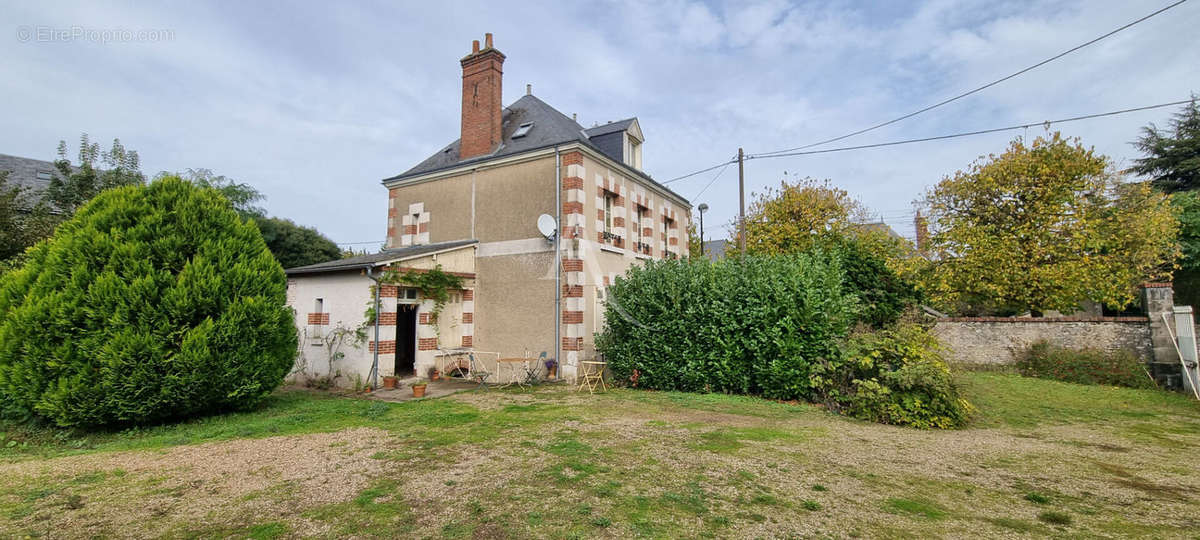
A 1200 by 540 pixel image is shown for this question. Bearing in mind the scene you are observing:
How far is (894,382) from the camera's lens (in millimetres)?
6441

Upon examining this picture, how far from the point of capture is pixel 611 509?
11.1 feet

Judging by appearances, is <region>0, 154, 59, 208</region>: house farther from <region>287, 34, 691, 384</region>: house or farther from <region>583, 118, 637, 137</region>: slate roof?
<region>583, 118, 637, 137</region>: slate roof

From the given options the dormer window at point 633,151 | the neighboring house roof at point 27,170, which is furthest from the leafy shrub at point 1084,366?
the neighboring house roof at point 27,170

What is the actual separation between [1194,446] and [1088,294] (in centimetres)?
867

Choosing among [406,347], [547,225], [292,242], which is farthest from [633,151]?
[292,242]

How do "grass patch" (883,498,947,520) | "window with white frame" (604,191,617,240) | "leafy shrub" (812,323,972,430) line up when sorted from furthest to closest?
"window with white frame" (604,191,617,240) → "leafy shrub" (812,323,972,430) → "grass patch" (883,498,947,520)

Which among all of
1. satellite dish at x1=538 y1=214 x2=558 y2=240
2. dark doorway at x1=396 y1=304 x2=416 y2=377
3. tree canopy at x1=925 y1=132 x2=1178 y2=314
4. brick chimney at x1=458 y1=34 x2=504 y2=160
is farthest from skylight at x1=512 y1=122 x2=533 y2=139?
tree canopy at x1=925 y1=132 x2=1178 y2=314

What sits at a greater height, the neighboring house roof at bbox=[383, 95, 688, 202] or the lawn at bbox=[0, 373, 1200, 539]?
the neighboring house roof at bbox=[383, 95, 688, 202]

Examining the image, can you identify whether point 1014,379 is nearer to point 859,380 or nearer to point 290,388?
point 859,380

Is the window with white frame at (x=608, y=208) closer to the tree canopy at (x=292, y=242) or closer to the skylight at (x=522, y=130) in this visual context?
the skylight at (x=522, y=130)

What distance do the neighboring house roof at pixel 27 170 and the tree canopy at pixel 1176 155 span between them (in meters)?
43.4

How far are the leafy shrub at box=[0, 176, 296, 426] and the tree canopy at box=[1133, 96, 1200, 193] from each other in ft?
107

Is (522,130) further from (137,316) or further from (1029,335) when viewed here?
(1029,335)

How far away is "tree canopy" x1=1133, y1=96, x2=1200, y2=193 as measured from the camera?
2050 centimetres
